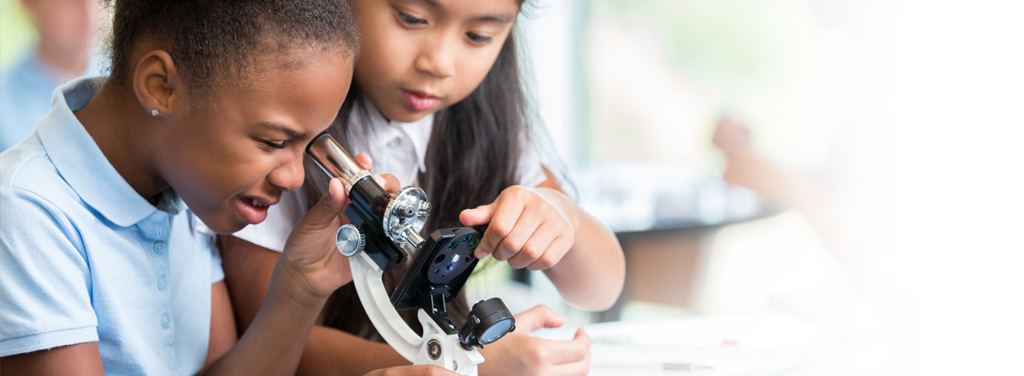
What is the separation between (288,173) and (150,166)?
143 millimetres

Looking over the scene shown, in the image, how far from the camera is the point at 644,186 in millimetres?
2027

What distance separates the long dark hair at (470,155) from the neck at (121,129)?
39 centimetres

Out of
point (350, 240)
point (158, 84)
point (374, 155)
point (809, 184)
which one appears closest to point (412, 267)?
point (350, 240)

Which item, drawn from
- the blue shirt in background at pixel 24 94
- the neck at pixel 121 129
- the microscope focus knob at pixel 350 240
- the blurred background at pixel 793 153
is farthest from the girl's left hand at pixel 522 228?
the blue shirt in background at pixel 24 94

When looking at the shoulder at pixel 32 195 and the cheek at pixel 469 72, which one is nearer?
the shoulder at pixel 32 195

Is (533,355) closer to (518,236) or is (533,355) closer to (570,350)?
(570,350)

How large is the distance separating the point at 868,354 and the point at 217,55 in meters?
0.93

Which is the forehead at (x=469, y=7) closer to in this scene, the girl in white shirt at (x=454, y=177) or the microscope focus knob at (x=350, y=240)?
the girl in white shirt at (x=454, y=177)

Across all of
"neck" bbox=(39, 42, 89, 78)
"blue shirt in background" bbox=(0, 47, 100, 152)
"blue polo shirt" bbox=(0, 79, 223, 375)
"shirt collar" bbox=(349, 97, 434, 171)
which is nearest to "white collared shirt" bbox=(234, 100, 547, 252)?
"shirt collar" bbox=(349, 97, 434, 171)

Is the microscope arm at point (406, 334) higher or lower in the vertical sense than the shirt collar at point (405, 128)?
lower

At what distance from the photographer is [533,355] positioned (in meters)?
0.85

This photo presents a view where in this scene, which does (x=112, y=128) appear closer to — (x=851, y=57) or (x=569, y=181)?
(x=569, y=181)

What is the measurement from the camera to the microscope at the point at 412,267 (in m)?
0.66

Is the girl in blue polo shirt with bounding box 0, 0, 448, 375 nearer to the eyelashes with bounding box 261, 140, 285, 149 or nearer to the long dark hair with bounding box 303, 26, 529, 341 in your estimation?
the eyelashes with bounding box 261, 140, 285, 149
